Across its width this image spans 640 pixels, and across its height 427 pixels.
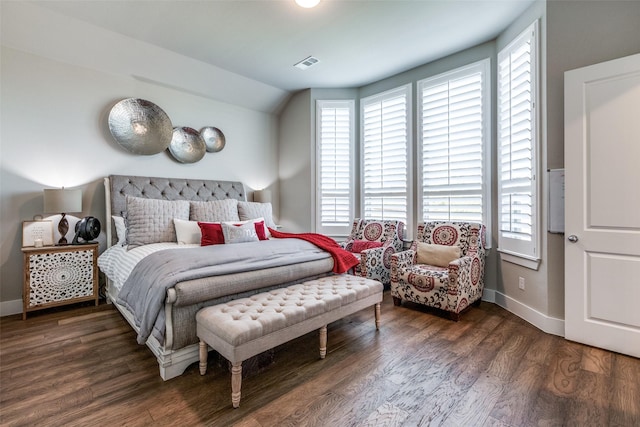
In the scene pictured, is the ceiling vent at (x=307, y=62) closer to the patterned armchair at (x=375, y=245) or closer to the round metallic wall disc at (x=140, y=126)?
the round metallic wall disc at (x=140, y=126)

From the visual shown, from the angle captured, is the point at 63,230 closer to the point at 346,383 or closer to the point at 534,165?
the point at 346,383

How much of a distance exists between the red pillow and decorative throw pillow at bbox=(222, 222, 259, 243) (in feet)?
4.81

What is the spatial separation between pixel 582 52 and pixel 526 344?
8.06 ft

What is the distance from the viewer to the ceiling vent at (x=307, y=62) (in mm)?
3783

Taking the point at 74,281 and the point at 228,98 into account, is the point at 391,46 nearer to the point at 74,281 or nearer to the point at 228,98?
the point at 228,98

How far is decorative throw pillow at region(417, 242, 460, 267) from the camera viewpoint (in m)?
3.35

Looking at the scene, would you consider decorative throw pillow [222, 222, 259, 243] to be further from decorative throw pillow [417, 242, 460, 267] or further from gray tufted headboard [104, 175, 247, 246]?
decorative throw pillow [417, 242, 460, 267]

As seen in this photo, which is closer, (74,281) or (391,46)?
(74,281)

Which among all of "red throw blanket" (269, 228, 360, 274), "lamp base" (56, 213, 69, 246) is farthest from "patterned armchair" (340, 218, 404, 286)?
"lamp base" (56, 213, 69, 246)

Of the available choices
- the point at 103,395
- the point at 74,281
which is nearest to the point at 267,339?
the point at 103,395

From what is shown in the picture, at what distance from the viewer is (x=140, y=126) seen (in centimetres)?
364

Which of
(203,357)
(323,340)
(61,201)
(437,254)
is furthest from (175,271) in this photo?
(437,254)

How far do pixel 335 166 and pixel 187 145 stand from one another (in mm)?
2222

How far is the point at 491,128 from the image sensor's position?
3.39 m
